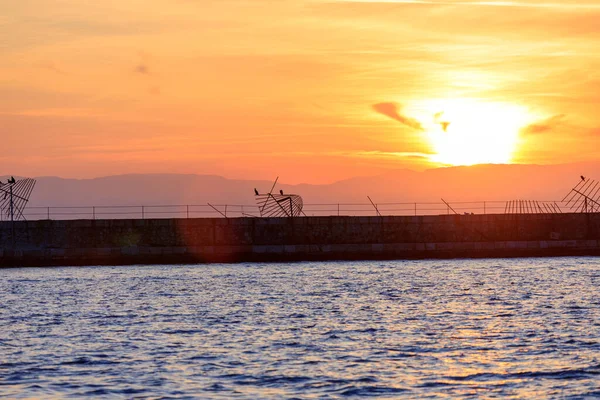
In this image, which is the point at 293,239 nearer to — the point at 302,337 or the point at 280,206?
the point at 280,206

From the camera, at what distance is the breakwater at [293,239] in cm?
6681

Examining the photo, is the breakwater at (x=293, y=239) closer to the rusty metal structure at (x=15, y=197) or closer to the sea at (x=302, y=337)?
the rusty metal structure at (x=15, y=197)

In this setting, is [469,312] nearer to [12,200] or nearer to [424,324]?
[424,324]

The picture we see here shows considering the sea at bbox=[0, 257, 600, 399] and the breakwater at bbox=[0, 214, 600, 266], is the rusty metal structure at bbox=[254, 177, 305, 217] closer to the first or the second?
the breakwater at bbox=[0, 214, 600, 266]

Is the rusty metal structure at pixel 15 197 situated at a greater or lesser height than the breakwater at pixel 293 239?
greater

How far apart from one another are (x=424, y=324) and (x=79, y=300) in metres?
16.6

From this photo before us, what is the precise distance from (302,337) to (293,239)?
134 feet

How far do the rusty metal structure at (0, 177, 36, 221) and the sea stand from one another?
14457 millimetres

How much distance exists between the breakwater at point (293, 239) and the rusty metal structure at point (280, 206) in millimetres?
3833

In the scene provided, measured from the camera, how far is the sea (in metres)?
22.3

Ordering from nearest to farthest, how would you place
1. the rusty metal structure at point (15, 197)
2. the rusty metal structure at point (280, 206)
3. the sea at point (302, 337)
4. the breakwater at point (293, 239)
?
the sea at point (302, 337) < the breakwater at point (293, 239) < the rusty metal structure at point (15, 197) < the rusty metal structure at point (280, 206)

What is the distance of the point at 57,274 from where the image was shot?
59188mm

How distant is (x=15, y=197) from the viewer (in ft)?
228

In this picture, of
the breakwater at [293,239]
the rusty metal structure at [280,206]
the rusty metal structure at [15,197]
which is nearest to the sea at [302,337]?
the breakwater at [293,239]
